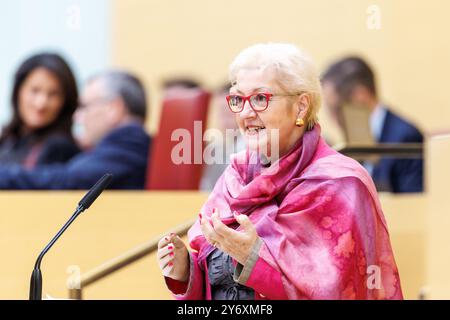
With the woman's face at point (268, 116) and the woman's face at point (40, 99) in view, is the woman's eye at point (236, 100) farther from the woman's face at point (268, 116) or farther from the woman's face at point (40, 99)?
the woman's face at point (40, 99)

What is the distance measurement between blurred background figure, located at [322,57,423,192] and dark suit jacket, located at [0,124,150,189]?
1062mm

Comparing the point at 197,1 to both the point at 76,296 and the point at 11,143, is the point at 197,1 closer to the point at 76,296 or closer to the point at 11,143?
the point at 11,143

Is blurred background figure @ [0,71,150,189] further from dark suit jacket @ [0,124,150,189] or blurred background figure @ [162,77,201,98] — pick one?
blurred background figure @ [162,77,201,98]

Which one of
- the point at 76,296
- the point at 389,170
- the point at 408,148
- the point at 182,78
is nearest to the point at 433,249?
the point at 76,296

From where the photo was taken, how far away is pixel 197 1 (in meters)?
7.65

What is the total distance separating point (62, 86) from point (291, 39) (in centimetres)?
173

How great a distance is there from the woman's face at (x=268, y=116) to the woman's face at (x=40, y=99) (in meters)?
3.78

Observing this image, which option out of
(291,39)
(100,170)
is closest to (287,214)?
(100,170)

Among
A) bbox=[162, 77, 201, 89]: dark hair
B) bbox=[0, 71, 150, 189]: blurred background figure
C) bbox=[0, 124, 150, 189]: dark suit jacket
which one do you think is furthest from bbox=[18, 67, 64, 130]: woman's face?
bbox=[162, 77, 201, 89]: dark hair

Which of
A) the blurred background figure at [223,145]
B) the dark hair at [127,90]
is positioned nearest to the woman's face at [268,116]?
the blurred background figure at [223,145]

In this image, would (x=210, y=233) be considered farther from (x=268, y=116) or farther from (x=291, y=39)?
(x=291, y=39)

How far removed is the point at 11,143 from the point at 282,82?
406 cm

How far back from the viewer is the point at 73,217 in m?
2.23

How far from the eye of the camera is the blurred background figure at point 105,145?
192 inches
